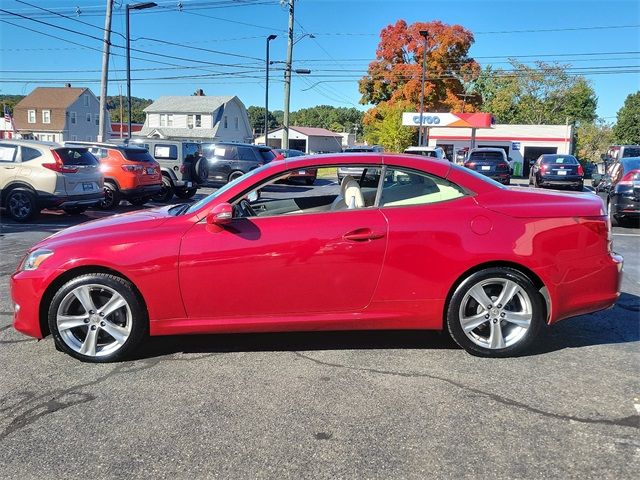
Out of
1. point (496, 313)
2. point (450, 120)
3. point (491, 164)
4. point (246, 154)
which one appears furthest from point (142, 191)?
point (450, 120)

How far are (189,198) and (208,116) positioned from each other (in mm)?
42260

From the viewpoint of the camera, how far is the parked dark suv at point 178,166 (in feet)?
54.2

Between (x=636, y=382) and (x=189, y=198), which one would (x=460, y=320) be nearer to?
(x=636, y=382)

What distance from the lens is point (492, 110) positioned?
6706 centimetres

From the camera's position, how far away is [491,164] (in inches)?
875

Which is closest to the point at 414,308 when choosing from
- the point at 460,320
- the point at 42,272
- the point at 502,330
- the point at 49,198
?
the point at 460,320

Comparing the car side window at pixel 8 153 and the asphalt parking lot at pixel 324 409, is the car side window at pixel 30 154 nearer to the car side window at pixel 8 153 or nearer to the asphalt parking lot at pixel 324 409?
the car side window at pixel 8 153

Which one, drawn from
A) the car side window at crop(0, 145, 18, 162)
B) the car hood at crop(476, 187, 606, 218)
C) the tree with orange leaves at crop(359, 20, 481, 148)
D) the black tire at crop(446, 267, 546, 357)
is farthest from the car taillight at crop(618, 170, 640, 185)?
the tree with orange leaves at crop(359, 20, 481, 148)

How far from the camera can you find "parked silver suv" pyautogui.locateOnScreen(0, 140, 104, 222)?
10953 millimetres

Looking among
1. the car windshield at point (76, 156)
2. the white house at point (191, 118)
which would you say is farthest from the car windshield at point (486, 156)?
the white house at point (191, 118)

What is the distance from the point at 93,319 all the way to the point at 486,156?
20907 mm

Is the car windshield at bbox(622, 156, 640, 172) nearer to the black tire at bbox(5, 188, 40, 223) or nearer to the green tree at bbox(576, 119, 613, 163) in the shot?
the black tire at bbox(5, 188, 40, 223)

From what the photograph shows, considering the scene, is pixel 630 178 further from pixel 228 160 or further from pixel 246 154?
pixel 228 160

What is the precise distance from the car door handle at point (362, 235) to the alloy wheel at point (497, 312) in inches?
31.6
